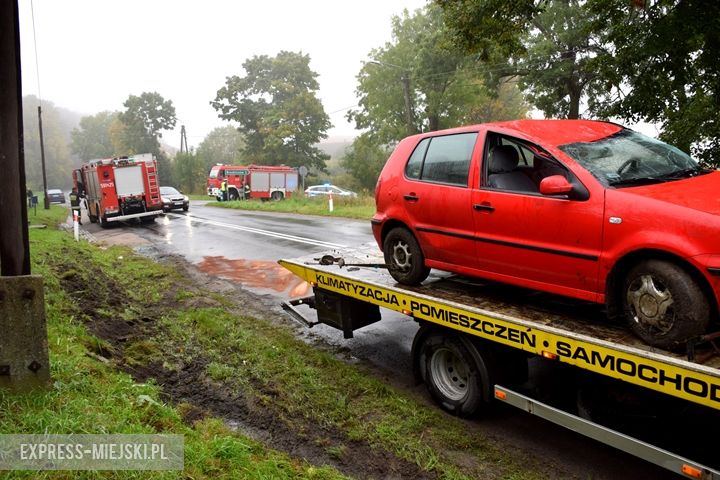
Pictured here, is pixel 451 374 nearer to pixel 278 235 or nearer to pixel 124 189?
pixel 278 235

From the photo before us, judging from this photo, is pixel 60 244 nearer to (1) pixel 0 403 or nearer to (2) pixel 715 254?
(1) pixel 0 403

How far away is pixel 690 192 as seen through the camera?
3.31 metres

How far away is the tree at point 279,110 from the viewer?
55344 millimetres

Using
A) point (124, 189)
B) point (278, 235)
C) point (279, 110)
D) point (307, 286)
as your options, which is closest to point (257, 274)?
point (307, 286)

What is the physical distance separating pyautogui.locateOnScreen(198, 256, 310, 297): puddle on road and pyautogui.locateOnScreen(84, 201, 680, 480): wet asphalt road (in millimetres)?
15

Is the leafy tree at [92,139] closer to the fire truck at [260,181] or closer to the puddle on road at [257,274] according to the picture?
the fire truck at [260,181]

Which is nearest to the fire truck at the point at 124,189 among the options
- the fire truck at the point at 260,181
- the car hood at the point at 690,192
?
the fire truck at the point at 260,181

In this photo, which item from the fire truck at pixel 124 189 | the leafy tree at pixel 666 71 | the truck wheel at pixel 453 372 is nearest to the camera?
the truck wheel at pixel 453 372

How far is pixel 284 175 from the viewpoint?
37688mm

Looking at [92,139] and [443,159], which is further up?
[92,139]

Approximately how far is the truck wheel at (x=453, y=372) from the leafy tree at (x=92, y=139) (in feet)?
445

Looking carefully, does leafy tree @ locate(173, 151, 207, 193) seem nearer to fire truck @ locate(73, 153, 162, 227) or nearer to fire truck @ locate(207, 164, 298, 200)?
fire truck @ locate(207, 164, 298, 200)

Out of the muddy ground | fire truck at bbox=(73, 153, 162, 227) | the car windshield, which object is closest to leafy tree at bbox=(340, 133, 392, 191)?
fire truck at bbox=(73, 153, 162, 227)

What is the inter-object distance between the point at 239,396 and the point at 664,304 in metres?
3.48
